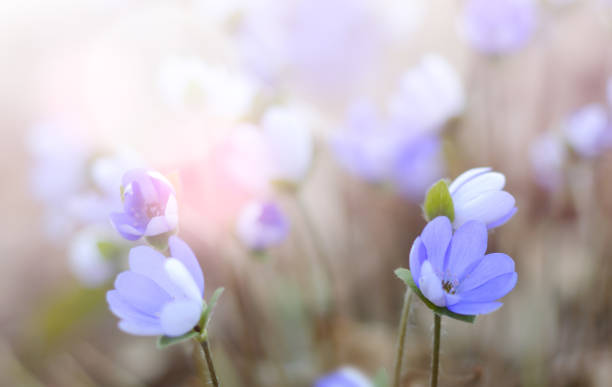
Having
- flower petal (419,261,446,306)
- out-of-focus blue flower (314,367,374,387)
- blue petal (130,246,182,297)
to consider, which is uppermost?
blue petal (130,246,182,297)

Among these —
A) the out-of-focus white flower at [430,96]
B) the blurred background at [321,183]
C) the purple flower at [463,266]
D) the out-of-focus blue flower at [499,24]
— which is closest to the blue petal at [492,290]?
the purple flower at [463,266]

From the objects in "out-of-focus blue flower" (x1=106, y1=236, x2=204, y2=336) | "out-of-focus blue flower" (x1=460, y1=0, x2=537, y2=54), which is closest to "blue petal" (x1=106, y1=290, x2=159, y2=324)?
"out-of-focus blue flower" (x1=106, y1=236, x2=204, y2=336)

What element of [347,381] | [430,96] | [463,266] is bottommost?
[347,381]

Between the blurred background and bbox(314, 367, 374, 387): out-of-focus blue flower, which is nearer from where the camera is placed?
bbox(314, 367, 374, 387): out-of-focus blue flower

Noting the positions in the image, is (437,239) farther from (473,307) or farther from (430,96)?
(430,96)

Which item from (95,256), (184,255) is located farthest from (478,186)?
(95,256)

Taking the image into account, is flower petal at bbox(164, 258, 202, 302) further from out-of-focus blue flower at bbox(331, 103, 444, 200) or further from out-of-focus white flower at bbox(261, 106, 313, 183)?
out-of-focus blue flower at bbox(331, 103, 444, 200)

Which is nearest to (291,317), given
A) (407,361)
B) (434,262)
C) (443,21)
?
(407,361)
